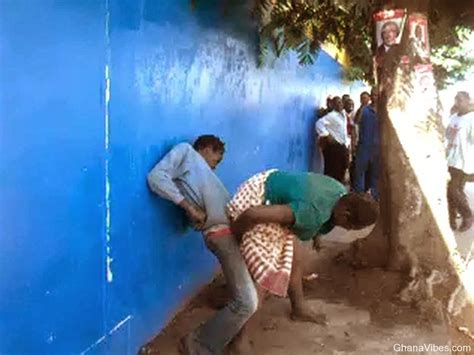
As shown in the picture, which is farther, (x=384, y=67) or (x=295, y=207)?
(x=384, y=67)

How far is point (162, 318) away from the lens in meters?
4.51

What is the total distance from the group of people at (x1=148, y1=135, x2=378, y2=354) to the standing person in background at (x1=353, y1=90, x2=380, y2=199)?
5176mm

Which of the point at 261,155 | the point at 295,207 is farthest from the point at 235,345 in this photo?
the point at 261,155

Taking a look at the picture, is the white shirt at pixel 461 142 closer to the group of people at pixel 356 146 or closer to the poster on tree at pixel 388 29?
the group of people at pixel 356 146

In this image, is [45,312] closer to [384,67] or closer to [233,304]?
[233,304]

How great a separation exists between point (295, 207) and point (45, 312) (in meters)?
1.50

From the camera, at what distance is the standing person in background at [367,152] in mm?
Result: 9195

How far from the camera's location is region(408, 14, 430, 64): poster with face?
5555 mm

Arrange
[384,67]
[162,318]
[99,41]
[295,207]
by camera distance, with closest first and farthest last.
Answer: [99,41]
[295,207]
[162,318]
[384,67]

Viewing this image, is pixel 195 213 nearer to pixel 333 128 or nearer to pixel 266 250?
pixel 266 250

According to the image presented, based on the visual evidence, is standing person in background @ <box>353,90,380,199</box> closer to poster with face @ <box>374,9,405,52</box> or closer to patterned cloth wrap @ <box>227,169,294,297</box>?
poster with face @ <box>374,9,405,52</box>

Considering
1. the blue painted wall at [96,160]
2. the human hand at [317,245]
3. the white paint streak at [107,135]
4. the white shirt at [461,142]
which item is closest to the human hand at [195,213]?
the blue painted wall at [96,160]

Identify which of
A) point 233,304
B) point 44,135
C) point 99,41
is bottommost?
point 233,304

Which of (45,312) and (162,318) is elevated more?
(45,312)
